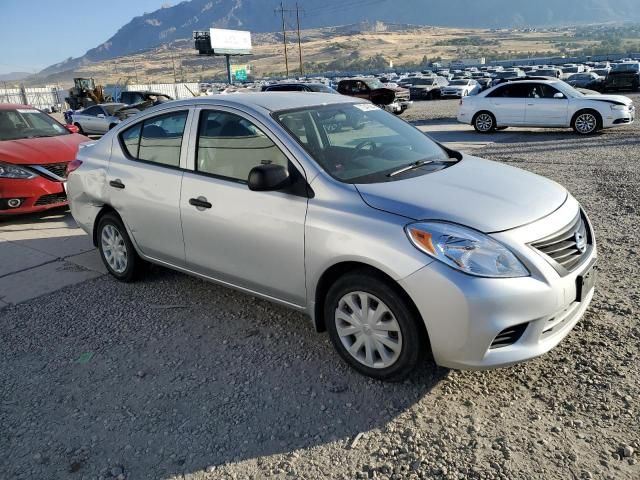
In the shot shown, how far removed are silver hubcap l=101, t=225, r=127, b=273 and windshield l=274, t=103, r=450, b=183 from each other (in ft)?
6.94

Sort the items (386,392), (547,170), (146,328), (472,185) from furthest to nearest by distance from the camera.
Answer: (547,170) → (146,328) → (472,185) → (386,392)

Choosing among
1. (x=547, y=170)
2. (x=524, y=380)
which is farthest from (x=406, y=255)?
(x=547, y=170)

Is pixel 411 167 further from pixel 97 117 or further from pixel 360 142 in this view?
pixel 97 117

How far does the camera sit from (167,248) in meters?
4.31

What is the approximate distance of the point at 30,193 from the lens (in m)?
7.04

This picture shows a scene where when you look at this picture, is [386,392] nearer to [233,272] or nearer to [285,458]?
[285,458]

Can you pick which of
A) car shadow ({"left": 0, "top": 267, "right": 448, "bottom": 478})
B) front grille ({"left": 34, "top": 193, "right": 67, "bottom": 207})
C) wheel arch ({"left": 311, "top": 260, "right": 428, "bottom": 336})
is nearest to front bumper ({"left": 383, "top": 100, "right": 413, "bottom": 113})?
front grille ({"left": 34, "top": 193, "right": 67, "bottom": 207})

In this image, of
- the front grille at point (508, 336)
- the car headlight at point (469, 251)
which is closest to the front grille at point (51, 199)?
the car headlight at point (469, 251)

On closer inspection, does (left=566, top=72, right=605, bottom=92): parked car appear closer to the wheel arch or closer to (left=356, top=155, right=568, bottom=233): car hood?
(left=356, top=155, right=568, bottom=233): car hood

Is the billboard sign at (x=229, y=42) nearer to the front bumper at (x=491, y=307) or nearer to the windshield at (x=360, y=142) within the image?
the windshield at (x=360, y=142)

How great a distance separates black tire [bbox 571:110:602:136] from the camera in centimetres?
1429

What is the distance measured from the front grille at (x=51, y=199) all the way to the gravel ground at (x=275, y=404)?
306 centimetres

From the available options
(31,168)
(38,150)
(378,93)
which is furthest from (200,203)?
(378,93)

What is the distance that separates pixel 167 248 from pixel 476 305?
2585 millimetres
